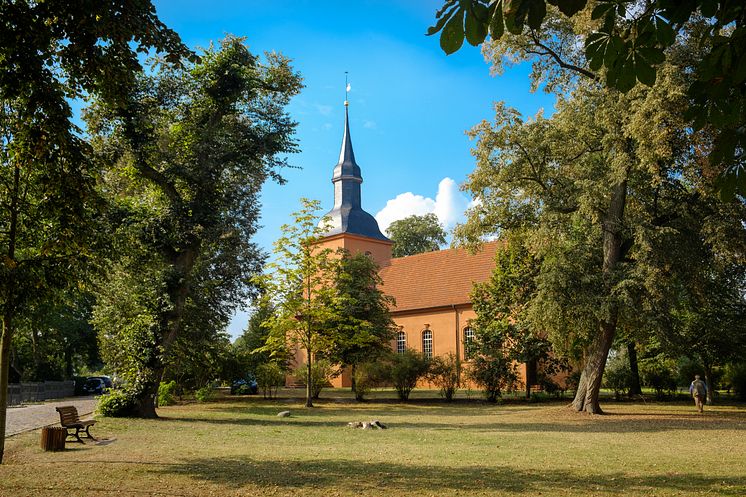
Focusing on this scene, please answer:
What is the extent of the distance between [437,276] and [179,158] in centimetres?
2728

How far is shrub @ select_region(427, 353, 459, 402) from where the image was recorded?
31219 mm

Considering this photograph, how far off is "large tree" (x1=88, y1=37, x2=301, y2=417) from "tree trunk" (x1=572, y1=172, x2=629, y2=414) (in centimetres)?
1159

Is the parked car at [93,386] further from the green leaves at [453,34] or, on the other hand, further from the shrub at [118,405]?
the green leaves at [453,34]

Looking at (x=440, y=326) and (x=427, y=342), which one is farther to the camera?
(x=427, y=342)

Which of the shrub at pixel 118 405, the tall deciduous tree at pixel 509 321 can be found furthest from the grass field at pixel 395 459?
the tall deciduous tree at pixel 509 321

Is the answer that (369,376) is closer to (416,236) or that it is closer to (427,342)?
(427,342)

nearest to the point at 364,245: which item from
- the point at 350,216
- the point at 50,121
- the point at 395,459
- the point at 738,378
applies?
the point at 350,216

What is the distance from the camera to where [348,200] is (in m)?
53.9

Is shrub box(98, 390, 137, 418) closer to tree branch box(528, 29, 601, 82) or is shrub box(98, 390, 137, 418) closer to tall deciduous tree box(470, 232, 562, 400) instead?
tall deciduous tree box(470, 232, 562, 400)

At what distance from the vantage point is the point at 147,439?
14.9 meters

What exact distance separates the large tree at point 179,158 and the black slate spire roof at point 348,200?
95.1ft

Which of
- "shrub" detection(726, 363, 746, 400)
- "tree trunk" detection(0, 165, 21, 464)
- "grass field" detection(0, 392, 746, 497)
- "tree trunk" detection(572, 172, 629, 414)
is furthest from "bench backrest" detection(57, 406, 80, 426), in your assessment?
"shrub" detection(726, 363, 746, 400)

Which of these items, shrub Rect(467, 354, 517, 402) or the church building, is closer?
shrub Rect(467, 354, 517, 402)

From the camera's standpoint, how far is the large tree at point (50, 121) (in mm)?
8359
